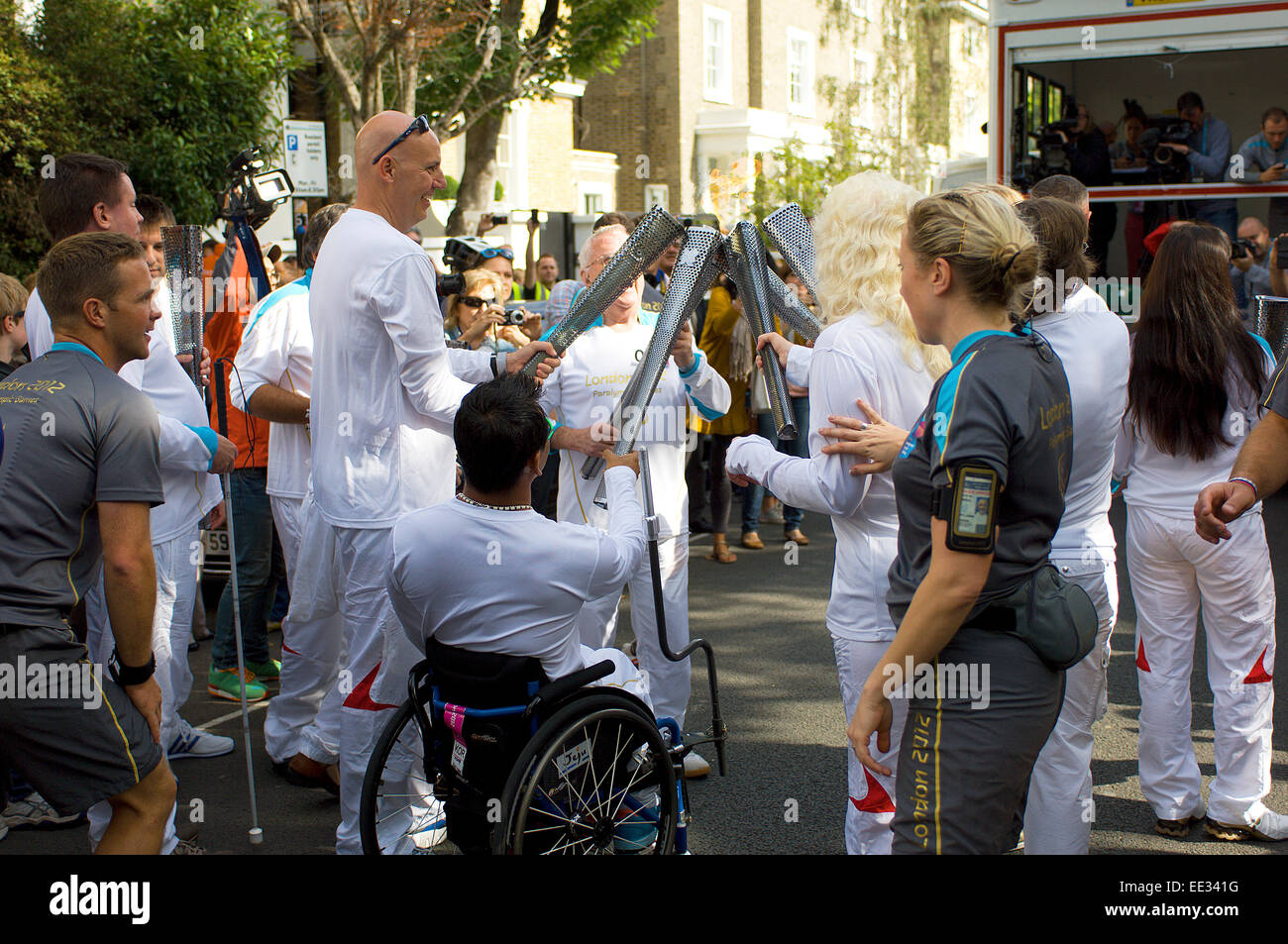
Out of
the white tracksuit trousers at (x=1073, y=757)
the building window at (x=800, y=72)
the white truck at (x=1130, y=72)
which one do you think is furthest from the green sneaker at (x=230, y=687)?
the building window at (x=800, y=72)

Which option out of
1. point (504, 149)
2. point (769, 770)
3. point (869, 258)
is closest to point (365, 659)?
point (769, 770)

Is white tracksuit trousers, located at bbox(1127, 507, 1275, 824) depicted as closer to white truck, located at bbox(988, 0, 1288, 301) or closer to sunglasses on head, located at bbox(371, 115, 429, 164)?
sunglasses on head, located at bbox(371, 115, 429, 164)

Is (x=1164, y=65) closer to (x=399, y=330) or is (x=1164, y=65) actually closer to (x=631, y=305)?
(x=631, y=305)

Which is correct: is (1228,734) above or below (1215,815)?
above

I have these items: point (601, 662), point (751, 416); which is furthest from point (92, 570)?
point (751, 416)

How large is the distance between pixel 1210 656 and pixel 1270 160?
Result: 6544mm

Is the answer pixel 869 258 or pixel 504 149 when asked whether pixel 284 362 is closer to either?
pixel 869 258

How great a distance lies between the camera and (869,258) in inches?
125

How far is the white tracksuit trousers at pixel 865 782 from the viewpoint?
3133 millimetres

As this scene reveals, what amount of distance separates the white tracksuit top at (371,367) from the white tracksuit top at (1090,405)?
1708mm

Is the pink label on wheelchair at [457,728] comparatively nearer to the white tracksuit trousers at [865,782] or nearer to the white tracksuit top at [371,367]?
the white tracksuit top at [371,367]

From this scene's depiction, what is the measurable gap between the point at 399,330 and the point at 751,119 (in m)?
29.6

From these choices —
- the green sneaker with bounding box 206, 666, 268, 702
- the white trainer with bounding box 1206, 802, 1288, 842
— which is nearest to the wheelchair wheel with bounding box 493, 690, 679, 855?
the white trainer with bounding box 1206, 802, 1288, 842

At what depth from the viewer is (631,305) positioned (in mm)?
4781
